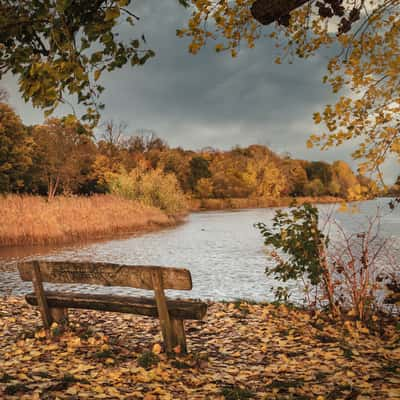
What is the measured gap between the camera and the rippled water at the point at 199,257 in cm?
900

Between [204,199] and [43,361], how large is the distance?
47509 mm

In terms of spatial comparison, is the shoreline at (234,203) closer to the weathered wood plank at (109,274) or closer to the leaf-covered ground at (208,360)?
the leaf-covered ground at (208,360)

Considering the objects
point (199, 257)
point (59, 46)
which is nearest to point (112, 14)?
point (59, 46)

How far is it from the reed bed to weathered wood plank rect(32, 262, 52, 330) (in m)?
12.5

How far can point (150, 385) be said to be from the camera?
3953mm

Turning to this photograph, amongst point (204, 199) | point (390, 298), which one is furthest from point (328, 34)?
point (204, 199)

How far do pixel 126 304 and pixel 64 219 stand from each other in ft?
50.2

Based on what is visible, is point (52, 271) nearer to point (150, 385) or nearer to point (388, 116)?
point (150, 385)

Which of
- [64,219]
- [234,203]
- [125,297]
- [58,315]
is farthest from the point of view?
[234,203]

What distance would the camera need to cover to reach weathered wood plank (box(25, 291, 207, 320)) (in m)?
4.39

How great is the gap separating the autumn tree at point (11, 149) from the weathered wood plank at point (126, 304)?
27.6 meters

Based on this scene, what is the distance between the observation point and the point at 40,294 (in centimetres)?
522

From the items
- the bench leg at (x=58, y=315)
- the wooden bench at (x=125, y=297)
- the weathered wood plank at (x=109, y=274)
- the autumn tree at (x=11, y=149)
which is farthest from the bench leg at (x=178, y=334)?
the autumn tree at (x=11, y=149)

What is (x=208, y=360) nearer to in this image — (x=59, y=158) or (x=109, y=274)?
(x=109, y=274)
